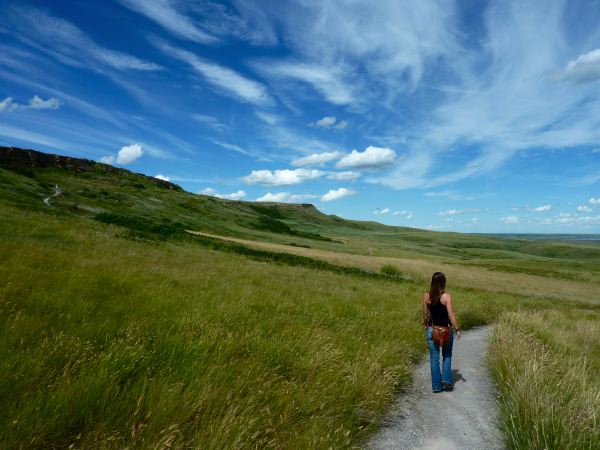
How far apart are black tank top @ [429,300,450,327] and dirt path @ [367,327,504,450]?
1455mm

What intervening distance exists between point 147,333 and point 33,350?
164 cm

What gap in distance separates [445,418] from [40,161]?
126624 millimetres

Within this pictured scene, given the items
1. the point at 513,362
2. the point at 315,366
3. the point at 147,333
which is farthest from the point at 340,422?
the point at 513,362

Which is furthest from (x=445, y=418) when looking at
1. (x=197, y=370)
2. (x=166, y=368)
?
(x=166, y=368)

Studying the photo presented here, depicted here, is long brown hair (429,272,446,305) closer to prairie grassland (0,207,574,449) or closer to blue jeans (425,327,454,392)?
blue jeans (425,327,454,392)

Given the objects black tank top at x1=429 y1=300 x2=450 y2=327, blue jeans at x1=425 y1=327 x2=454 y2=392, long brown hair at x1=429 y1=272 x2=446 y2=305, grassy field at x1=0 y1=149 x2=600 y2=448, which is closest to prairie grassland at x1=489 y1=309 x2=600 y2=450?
grassy field at x1=0 y1=149 x2=600 y2=448

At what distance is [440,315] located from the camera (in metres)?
8.57

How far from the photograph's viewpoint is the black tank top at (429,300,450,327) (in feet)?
28.0

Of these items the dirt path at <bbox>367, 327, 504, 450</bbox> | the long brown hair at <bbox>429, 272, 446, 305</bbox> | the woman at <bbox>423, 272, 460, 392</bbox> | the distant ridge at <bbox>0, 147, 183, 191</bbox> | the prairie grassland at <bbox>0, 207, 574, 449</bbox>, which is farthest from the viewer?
the distant ridge at <bbox>0, 147, 183, 191</bbox>

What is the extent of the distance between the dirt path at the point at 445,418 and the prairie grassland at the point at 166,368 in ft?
1.07

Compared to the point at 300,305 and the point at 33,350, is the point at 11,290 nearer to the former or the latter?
the point at 33,350

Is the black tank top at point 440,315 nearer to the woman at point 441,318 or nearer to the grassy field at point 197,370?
the woman at point 441,318

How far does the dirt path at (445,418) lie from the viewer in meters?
5.82

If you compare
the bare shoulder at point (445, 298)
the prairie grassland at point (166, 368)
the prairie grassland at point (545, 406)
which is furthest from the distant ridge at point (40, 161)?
the prairie grassland at point (545, 406)
